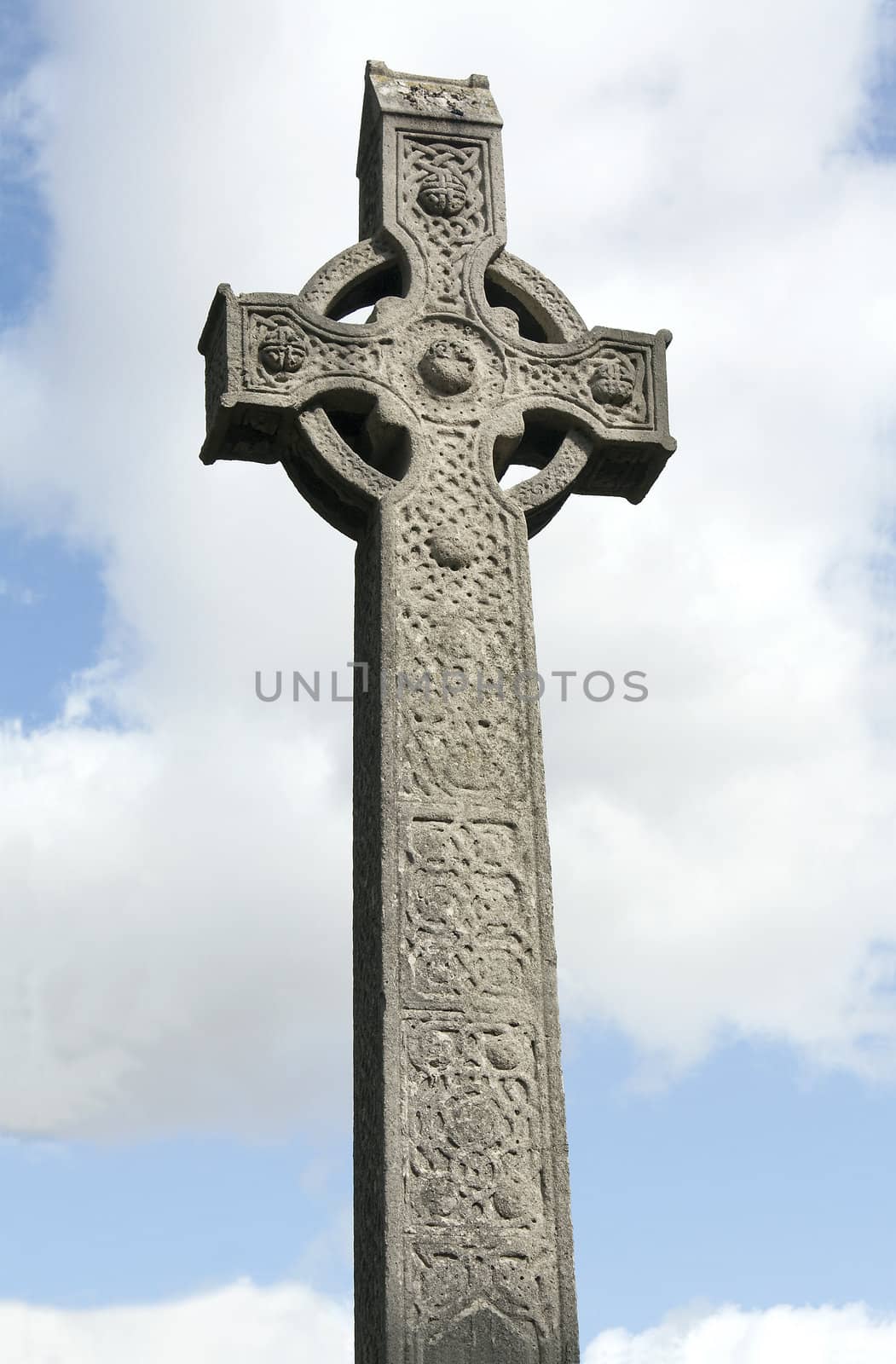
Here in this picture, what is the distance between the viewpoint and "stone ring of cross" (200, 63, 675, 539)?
22.7 ft

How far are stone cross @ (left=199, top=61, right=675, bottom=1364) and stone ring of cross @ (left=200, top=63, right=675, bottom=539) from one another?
1 centimetres

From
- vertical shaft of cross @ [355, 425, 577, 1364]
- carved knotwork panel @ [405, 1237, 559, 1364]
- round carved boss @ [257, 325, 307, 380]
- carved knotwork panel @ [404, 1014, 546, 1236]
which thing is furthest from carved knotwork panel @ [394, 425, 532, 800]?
carved knotwork panel @ [405, 1237, 559, 1364]

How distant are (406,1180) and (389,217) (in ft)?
12.2

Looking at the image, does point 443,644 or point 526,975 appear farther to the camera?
point 443,644

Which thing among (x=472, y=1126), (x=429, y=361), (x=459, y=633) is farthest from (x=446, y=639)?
(x=472, y=1126)

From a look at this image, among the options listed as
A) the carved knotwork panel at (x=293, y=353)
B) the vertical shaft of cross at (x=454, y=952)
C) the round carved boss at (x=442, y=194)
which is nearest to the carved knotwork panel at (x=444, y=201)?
the round carved boss at (x=442, y=194)

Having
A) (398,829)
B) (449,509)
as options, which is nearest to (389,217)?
(449,509)

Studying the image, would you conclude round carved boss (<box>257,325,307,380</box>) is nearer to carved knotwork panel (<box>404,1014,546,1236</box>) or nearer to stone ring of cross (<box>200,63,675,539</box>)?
stone ring of cross (<box>200,63,675,539</box>)

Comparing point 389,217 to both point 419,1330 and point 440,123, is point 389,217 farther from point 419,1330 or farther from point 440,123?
point 419,1330

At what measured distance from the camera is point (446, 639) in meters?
6.60

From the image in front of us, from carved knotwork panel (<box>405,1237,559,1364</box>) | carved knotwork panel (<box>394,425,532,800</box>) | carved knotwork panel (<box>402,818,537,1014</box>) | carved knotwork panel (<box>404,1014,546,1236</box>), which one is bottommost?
carved knotwork panel (<box>405,1237,559,1364</box>)

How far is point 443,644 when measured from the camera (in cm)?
659

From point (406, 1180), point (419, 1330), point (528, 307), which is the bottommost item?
point (419, 1330)

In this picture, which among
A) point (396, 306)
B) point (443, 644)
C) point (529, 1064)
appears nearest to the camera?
point (529, 1064)
